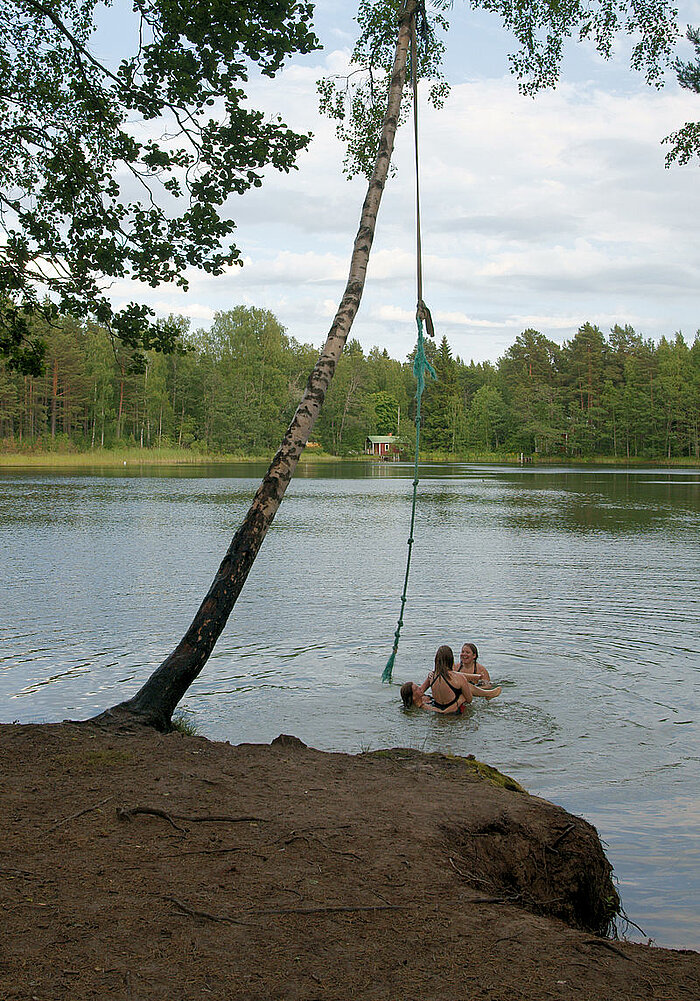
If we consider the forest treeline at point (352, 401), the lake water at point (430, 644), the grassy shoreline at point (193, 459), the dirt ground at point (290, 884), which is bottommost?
the lake water at point (430, 644)

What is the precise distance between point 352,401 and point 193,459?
3082 centimetres

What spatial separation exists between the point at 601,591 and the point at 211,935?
16.1 meters

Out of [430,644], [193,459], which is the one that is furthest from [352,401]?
[430,644]

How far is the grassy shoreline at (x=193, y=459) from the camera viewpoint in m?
89.8

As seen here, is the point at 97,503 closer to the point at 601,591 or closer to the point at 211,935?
the point at 601,591

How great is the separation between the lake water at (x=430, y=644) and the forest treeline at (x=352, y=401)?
229ft

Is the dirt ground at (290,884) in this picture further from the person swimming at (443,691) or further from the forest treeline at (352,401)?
the forest treeline at (352,401)

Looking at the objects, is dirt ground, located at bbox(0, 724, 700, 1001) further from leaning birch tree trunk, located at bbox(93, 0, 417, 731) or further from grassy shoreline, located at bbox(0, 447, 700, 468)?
grassy shoreline, located at bbox(0, 447, 700, 468)

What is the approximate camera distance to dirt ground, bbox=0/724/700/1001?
3.70 metres

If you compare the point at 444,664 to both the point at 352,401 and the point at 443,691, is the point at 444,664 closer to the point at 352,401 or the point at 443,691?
the point at 443,691

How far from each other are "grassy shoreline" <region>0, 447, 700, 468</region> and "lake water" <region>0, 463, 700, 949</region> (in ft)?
204

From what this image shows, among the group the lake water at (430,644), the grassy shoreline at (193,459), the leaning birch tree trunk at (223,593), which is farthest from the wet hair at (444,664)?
the grassy shoreline at (193,459)

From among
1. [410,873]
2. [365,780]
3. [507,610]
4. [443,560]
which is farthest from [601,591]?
[410,873]

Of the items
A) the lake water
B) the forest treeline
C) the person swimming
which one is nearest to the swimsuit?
the person swimming
